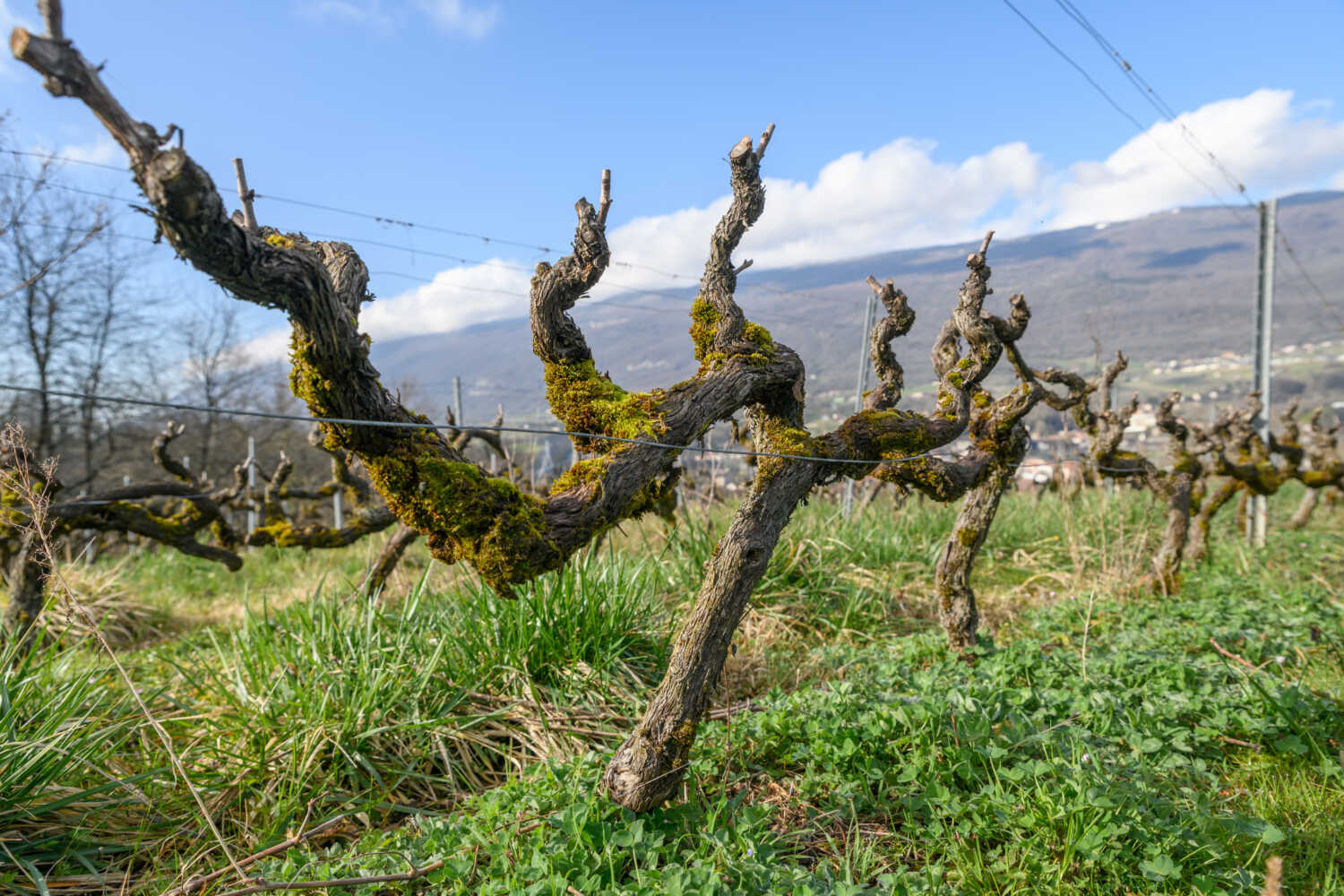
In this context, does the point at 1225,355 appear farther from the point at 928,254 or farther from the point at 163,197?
the point at 163,197

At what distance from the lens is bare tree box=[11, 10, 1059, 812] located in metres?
1.56

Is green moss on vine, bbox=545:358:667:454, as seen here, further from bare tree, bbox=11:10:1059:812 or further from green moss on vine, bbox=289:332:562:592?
green moss on vine, bbox=289:332:562:592

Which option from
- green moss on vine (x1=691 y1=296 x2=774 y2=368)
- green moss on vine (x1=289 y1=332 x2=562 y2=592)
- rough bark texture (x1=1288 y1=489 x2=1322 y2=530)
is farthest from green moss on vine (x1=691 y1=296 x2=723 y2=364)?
rough bark texture (x1=1288 y1=489 x2=1322 y2=530)

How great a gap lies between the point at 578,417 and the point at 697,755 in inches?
62.0

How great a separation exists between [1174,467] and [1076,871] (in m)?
6.15

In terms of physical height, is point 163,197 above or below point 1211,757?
above

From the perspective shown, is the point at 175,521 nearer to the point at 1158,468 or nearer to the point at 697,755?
the point at 697,755

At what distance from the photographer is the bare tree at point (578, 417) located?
5.13ft

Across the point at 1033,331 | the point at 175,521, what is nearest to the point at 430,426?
the point at 175,521

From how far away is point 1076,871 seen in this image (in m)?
2.46

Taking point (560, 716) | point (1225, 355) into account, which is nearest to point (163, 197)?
point (560, 716)

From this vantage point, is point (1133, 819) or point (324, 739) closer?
point (1133, 819)

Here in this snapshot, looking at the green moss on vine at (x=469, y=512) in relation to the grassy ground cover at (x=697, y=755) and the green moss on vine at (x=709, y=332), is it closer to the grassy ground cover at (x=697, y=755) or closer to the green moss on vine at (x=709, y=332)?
the grassy ground cover at (x=697, y=755)

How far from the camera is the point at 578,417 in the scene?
2.74m
